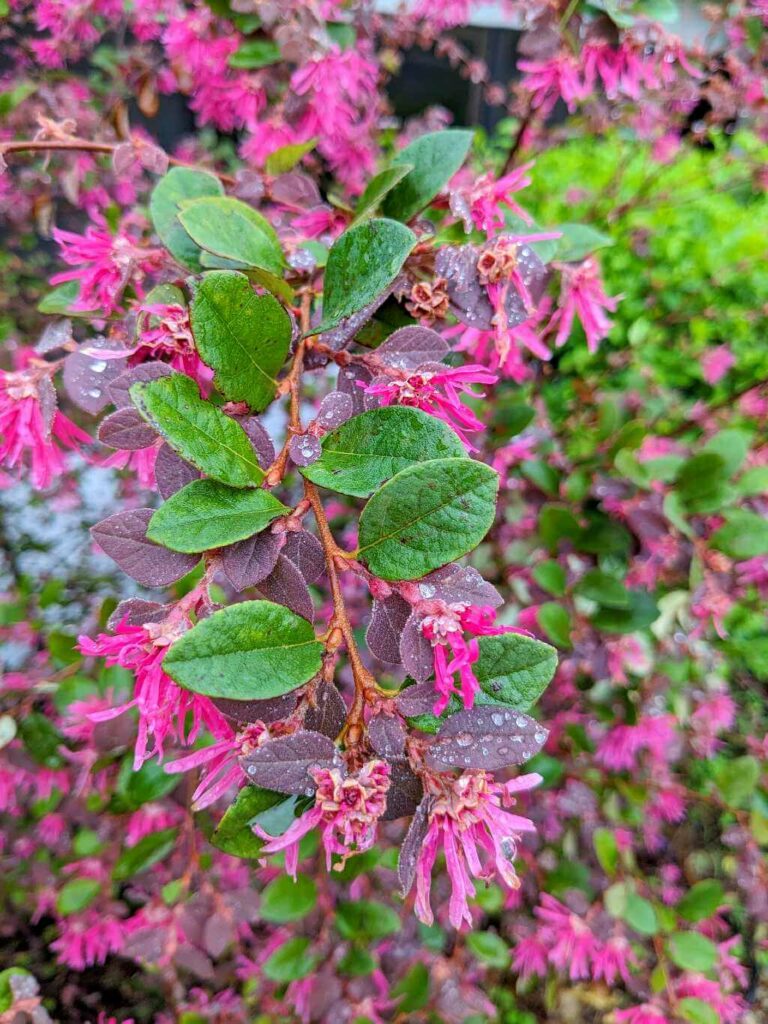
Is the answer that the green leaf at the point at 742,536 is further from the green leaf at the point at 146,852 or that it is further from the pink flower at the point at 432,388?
the green leaf at the point at 146,852

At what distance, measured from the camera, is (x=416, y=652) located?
1.33 feet

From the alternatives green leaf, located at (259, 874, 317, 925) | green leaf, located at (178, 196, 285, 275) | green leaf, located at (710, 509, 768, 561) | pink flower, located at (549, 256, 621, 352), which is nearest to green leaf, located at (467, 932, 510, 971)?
green leaf, located at (259, 874, 317, 925)

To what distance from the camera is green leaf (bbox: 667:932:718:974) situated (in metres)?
1.05

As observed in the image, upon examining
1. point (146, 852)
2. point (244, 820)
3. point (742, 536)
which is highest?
point (244, 820)

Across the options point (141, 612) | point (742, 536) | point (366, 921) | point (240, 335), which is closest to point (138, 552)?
point (141, 612)

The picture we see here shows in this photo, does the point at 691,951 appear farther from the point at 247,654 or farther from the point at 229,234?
the point at 229,234

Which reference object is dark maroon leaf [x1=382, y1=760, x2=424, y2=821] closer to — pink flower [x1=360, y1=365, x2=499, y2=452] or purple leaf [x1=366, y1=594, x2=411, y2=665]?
purple leaf [x1=366, y1=594, x2=411, y2=665]

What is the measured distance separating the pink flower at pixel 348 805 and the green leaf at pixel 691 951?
93cm

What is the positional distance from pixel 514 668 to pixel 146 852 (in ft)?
2.26

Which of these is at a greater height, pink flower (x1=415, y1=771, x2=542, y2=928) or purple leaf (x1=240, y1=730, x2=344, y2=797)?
purple leaf (x1=240, y1=730, x2=344, y2=797)

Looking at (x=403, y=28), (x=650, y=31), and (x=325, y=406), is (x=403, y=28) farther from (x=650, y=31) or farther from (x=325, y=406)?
(x=325, y=406)

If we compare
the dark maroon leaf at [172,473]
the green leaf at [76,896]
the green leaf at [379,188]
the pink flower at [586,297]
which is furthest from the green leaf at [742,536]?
the green leaf at [76,896]

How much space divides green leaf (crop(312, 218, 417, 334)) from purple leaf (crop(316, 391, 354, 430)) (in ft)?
0.17

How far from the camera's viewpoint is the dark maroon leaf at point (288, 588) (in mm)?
444
